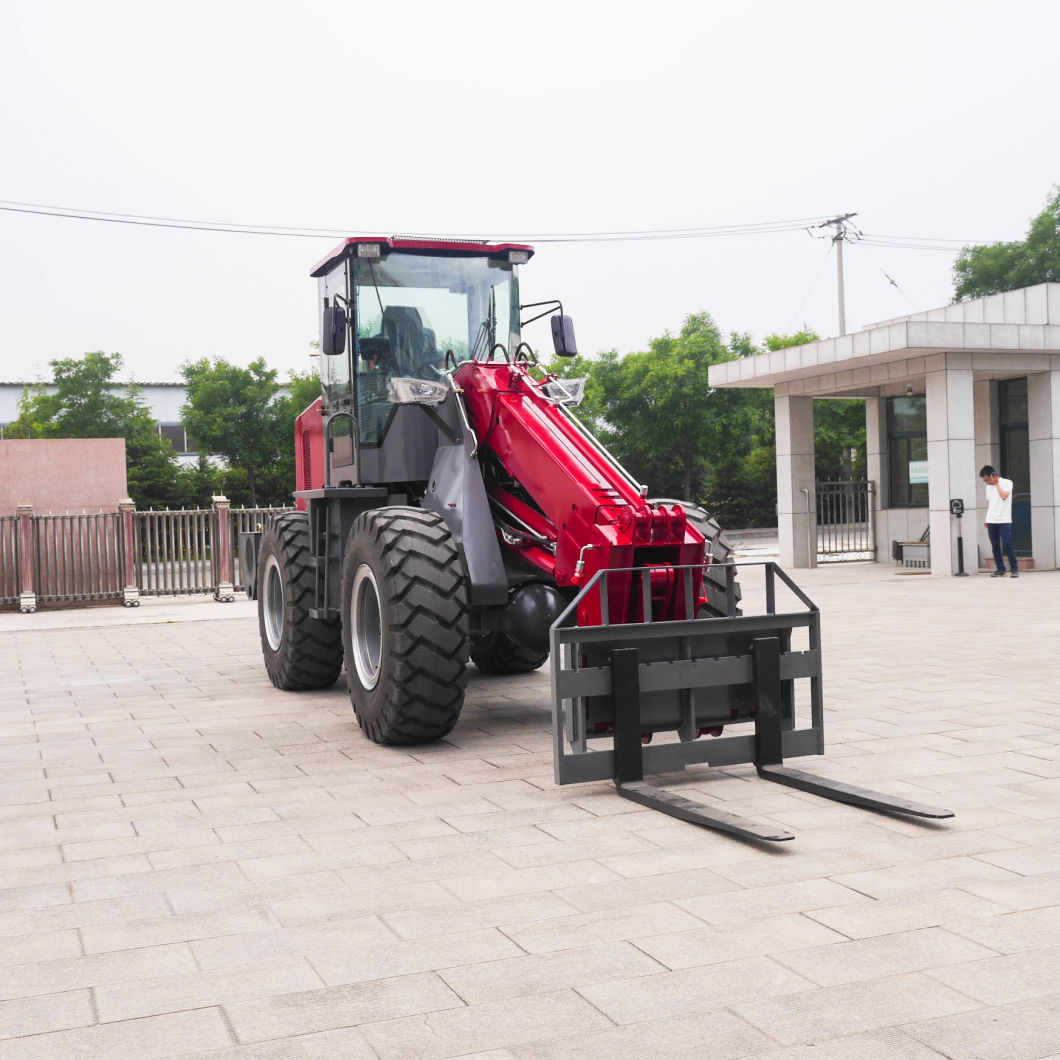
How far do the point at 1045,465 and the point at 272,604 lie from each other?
1565cm

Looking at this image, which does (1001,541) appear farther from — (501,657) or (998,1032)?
(998,1032)

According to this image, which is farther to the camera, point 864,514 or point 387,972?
point 864,514

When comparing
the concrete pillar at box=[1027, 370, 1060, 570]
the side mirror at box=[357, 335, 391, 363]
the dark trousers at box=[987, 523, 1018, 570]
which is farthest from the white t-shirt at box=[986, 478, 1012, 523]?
the side mirror at box=[357, 335, 391, 363]

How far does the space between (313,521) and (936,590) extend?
11600 millimetres

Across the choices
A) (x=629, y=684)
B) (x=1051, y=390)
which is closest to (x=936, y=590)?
(x=1051, y=390)

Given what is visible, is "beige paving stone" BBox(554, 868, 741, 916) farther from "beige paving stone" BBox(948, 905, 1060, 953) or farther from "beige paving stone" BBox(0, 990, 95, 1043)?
"beige paving stone" BBox(0, 990, 95, 1043)

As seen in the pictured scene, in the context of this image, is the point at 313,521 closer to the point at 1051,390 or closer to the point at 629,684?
the point at 629,684

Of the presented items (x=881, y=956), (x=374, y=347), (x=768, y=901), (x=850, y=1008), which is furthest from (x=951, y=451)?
(x=850, y=1008)

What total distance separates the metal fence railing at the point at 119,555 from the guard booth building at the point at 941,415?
10.4m

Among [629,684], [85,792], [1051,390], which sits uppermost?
[1051,390]

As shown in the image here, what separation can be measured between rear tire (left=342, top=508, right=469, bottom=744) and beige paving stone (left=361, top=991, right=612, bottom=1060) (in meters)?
3.44

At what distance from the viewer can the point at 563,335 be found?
8.66m

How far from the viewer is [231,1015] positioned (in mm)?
3549

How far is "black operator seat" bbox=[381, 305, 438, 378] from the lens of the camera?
8680 millimetres
